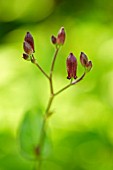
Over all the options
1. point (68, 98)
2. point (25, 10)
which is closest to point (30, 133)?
point (68, 98)

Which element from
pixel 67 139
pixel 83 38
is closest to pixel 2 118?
pixel 67 139

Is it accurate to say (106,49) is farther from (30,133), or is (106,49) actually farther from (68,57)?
(68,57)

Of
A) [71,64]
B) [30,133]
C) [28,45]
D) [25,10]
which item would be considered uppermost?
[25,10]

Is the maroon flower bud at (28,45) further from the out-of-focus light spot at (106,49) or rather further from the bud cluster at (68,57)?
the out-of-focus light spot at (106,49)

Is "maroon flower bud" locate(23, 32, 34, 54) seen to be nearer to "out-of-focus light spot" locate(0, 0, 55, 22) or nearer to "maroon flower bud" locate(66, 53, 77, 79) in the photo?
"maroon flower bud" locate(66, 53, 77, 79)

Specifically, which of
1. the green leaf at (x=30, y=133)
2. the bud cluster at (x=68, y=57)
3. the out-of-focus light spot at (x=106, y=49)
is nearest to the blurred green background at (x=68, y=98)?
the out-of-focus light spot at (x=106, y=49)

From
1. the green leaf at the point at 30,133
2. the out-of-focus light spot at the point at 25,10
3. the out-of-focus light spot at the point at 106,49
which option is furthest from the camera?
the out-of-focus light spot at the point at 25,10

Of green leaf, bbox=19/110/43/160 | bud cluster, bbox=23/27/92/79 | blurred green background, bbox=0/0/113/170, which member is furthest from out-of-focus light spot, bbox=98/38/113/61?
bud cluster, bbox=23/27/92/79
